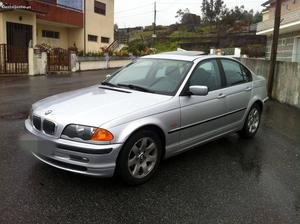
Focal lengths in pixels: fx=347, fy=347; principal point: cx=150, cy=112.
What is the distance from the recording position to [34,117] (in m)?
4.21

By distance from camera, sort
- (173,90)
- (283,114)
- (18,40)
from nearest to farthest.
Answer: (173,90) < (283,114) < (18,40)

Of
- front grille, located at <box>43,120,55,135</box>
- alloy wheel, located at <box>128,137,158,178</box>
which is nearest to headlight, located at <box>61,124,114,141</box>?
front grille, located at <box>43,120,55,135</box>

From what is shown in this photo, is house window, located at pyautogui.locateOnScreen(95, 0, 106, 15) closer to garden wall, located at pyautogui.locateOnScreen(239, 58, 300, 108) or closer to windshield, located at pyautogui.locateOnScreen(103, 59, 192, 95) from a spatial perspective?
garden wall, located at pyautogui.locateOnScreen(239, 58, 300, 108)

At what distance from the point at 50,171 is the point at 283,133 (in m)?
4.79

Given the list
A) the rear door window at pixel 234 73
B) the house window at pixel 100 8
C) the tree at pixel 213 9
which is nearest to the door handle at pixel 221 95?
the rear door window at pixel 234 73

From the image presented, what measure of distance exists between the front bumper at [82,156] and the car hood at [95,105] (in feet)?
0.80

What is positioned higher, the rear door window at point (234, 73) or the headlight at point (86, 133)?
the rear door window at point (234, 73)

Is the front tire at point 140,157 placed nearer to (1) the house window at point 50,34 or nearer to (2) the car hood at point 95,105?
(2) the car hood at point 95,105

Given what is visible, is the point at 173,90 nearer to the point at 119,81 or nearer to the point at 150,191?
the point at 119,81

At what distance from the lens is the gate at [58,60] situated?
69.5 ft

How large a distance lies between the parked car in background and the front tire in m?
0.01

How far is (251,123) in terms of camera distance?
249 inches

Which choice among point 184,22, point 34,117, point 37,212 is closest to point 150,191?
point 37,212

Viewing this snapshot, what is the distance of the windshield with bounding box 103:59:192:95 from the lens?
15.7 feet
